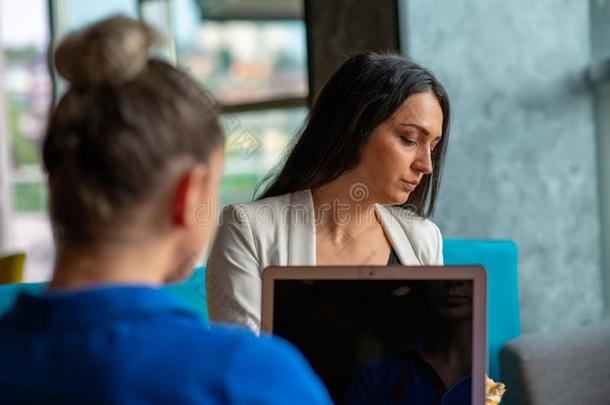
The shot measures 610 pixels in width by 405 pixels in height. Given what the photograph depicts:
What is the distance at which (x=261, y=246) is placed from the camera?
2.23 m

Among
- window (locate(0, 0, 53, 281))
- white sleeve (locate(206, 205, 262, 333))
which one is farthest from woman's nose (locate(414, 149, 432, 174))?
window (locate(0, 0, 53, 281))

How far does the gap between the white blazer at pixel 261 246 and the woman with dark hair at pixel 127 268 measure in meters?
1.26

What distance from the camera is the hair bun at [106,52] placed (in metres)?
0.89

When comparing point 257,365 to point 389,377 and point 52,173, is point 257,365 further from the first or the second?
point 389,377

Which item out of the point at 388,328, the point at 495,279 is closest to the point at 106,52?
the point at 388,328

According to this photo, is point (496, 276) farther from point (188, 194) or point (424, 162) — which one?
point (188, 194)

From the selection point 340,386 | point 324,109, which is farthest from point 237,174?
point 340,386

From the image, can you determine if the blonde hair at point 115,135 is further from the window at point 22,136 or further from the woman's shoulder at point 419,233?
the window at point 22,136

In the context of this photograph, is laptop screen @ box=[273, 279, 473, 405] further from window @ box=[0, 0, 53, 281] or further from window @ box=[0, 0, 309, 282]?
window @ box=[0, 0, 53, 281]

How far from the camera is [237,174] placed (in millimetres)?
5062

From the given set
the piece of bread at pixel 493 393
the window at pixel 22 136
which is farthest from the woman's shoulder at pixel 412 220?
the window at pixel 22 136

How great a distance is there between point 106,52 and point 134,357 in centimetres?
28

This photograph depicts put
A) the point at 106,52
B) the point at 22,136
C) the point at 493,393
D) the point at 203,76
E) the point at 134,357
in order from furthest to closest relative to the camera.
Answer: the point at 22,136 < the point at 203,76 < the point at 493,393 < the point at 106,52 < the point at 134,357

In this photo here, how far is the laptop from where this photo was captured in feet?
4.66
